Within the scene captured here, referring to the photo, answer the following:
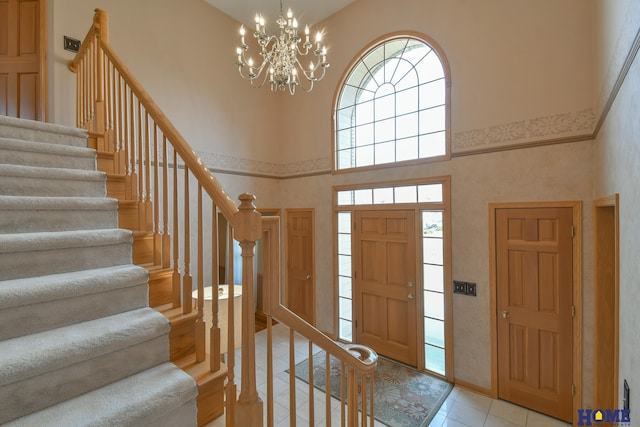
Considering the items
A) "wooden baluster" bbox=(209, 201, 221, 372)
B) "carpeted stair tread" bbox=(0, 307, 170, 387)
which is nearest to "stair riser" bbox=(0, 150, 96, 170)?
"carpeted stair tread" bbox=(0, 307, 170, 387)

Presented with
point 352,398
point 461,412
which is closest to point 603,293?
point 461,412

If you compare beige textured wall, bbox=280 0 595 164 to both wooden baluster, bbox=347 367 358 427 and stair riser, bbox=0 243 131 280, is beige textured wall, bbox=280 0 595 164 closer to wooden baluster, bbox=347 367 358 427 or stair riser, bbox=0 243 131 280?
wooden baluster, bbox=347 367 358 427

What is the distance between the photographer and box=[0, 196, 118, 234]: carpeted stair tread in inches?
56.1

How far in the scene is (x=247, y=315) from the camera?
1.19 metres

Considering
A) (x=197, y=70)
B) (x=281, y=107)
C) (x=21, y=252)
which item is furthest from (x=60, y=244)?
(x=281, y=107)

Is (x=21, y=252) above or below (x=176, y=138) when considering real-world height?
below

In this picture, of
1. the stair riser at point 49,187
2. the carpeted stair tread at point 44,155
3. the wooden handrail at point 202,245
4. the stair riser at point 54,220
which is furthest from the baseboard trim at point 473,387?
the carpeted stair tread at point 44,155

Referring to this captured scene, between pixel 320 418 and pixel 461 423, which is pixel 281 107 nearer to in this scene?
pixel 320 418

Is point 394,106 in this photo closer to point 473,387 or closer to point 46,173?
point 473,387

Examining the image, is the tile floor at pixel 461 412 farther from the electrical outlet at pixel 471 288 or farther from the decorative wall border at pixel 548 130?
the decorative wall border at pixel 548 130

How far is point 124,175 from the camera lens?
6.61 ft

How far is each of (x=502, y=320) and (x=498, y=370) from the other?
1.74 ft

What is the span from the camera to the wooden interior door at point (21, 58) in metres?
2.95

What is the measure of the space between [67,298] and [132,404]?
547 mm
